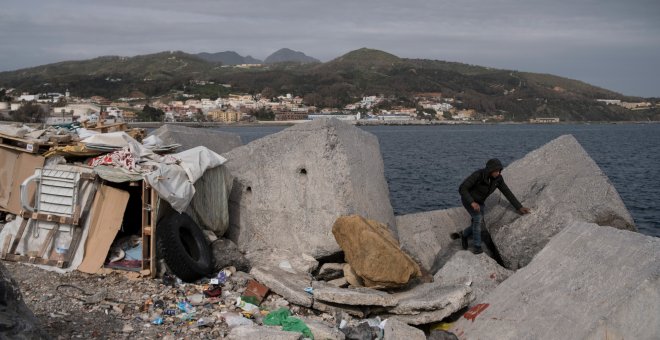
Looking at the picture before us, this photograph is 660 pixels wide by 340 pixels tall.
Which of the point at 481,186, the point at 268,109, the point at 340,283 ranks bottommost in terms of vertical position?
the point at 268,109

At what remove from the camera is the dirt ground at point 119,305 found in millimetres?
6309

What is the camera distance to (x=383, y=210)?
33.9 ft

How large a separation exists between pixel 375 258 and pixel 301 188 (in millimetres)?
2204

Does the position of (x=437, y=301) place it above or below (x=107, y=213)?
below

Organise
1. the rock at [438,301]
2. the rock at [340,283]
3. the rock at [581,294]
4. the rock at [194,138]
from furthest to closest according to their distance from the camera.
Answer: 1. the rock at [194,138]
2. the rock at [340,283]
3. the rock at [438,301]
4. the rock at [581,294]

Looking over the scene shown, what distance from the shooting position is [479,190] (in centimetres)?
988

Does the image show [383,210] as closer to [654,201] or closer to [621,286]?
[621,286]

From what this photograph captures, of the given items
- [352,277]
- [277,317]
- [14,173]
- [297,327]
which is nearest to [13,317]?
[297,327]

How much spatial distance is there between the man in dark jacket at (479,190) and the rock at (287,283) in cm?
294

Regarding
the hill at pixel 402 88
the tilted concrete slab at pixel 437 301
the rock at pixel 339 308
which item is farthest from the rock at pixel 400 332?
the hill at pixel 402 88

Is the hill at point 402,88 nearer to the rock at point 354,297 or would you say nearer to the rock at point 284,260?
the rock at point 284,260

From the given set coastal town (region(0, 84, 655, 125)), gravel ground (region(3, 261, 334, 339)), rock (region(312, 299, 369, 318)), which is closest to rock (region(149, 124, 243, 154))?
gravel ground (region(3, 261, 334, 339))

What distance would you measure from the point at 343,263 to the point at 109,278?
132 inches

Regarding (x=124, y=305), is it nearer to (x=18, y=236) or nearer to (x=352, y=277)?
(x=18, y=236)
